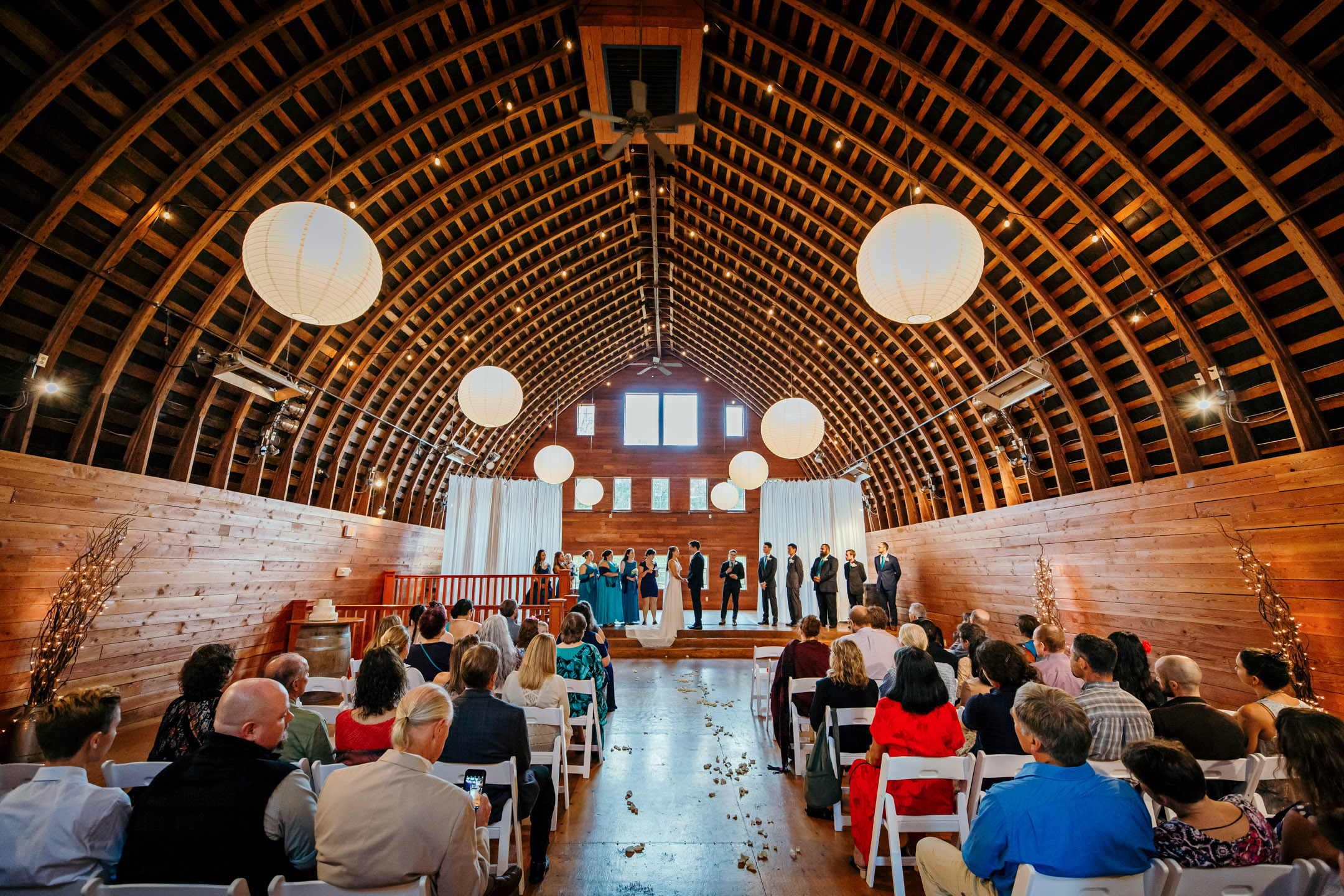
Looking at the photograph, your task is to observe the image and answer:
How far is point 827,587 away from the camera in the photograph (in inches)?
458

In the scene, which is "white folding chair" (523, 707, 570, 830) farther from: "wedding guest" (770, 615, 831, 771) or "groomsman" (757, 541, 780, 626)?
"groomsman" (757, 541, 780, 626)

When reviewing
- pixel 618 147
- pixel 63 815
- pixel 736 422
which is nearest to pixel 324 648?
pixel 63 815

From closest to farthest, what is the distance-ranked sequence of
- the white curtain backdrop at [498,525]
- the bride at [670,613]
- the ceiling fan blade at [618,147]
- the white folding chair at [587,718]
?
the white folding chair at [587,718], the ceiling fan blade at [618,147], the bride at [670,613], the white curtain backdrop at [498,525]

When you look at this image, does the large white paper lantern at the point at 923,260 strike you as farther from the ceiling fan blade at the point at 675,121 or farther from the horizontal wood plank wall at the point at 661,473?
the horizontal wood plank wall at the point at 661,473

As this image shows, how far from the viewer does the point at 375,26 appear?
5.52 m

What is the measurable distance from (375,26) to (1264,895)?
25.9ft

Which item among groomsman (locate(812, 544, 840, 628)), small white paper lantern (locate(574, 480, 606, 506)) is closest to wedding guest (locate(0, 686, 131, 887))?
groomsman (locate(812, 544, 840, 628))

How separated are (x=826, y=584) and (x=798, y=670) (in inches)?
289

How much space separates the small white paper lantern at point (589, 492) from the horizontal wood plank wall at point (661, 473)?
38.1 inches

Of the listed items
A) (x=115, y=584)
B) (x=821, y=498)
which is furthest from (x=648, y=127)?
(x=821, y=498)

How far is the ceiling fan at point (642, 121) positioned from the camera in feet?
17.9

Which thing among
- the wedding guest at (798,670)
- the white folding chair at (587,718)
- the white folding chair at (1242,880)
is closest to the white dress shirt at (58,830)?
the white folding chair at (587,718)

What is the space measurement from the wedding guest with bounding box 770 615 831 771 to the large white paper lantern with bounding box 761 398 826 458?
3.07 m

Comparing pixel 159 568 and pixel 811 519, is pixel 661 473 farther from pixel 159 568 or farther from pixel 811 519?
pixel 159 568
